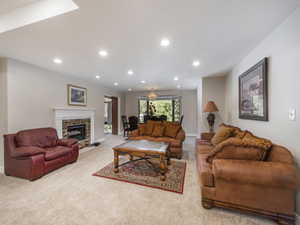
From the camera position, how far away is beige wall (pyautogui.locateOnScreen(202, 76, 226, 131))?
4316 millimetres

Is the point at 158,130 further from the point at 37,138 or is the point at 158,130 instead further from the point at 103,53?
the point at 37,138

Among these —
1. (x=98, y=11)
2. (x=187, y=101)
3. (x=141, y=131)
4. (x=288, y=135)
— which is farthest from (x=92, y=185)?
(x=187, y=101)

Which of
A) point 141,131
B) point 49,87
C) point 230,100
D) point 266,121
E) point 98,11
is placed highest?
point 98,11

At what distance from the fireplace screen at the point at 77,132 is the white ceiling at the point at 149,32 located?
7.06 ft

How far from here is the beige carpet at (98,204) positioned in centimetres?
153

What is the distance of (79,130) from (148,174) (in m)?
3.28

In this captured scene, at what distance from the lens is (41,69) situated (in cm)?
344

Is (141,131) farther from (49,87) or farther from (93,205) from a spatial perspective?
(49,87)

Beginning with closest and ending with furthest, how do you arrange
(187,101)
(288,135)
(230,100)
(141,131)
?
1. (288,135)
2. (230,100)
3. (141,131)
4. (187,101)

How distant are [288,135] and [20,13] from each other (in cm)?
379

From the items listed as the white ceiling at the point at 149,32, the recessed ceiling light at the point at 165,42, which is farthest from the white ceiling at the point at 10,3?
the recessed ceiling light at the point at 165,42

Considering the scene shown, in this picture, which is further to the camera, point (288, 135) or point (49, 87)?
point (49, 87)

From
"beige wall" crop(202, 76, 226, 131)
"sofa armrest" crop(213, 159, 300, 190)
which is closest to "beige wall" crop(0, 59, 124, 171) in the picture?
"sofa armrest" crop(213, 159, 300, 190)

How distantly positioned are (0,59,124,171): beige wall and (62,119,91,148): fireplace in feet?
1.56
